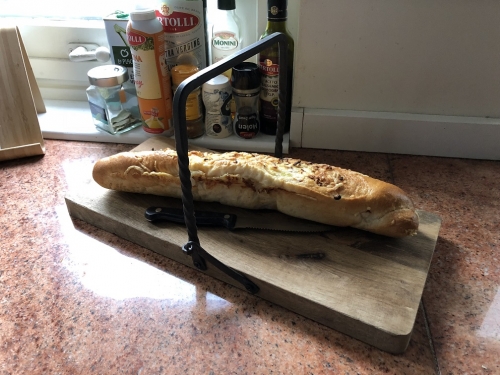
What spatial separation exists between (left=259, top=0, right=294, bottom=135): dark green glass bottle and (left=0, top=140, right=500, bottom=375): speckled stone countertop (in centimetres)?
38

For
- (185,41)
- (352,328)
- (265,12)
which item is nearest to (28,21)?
(185,41)

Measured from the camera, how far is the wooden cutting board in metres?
0.55

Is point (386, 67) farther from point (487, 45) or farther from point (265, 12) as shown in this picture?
point (265, 12)

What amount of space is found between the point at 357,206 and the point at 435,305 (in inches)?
7.0

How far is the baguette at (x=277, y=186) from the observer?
2.11ft

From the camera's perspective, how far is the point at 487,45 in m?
0.80

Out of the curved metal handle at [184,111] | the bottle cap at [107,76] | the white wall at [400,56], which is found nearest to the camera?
the curved metal handle at [184,111]

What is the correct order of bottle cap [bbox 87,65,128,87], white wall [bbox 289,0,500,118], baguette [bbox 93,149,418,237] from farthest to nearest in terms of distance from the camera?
bottle cap [bbox 87,65,128,87] → white wall [bbox 289,0,500,118] → baguette [bbox 93,149,418,237]

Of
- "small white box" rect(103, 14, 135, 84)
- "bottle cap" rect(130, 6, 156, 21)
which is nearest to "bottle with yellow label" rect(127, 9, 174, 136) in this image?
"bottle cap" rect(130, 6, 156, 21)

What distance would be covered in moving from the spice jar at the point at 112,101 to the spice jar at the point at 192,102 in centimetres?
13

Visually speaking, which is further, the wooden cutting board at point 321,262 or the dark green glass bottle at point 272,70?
the dark green glass bottle at point 272,70

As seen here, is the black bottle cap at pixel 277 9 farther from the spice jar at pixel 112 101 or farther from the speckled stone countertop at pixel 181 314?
the speckled stone countertop at pixel 181 314

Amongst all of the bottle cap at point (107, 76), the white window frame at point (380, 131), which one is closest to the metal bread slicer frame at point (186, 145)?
the white window frame at point (380, 131)

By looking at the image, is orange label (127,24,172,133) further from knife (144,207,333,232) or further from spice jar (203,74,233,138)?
knife (144,207,333,232)
